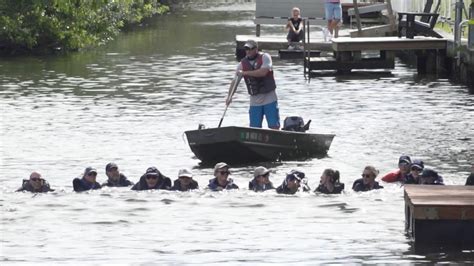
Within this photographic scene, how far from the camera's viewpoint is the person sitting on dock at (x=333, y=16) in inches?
1973

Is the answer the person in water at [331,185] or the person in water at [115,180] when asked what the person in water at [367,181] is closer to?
the person in water at [331,185]

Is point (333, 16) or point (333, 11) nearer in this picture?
point (333, 11)

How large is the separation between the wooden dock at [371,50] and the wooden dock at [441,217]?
25185mm

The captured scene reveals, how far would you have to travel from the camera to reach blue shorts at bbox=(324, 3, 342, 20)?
50.0 metres

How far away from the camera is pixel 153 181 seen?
25.3 meters

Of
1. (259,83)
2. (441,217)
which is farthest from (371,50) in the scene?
(441,217)

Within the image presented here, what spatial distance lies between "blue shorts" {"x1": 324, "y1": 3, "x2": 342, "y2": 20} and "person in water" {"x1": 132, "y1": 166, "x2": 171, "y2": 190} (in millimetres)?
25330

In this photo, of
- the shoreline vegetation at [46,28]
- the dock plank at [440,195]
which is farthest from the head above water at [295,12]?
the dock plank at [440,195]

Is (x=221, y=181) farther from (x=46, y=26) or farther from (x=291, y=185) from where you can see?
(x=46, y=26)

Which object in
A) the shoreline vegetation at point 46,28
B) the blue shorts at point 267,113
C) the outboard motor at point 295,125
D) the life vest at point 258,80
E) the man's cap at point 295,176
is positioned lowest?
the shoreline vegetation at point 46,28

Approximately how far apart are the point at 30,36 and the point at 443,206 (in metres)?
36.4

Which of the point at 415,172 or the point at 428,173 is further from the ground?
the point at 428,173

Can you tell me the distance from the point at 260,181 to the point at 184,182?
50.8 inches

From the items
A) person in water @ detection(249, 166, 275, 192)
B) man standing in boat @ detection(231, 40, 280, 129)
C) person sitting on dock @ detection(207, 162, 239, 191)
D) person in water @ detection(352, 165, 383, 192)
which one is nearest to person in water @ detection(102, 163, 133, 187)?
person sitting on dock @ detection(207, 162, 239, 191)
